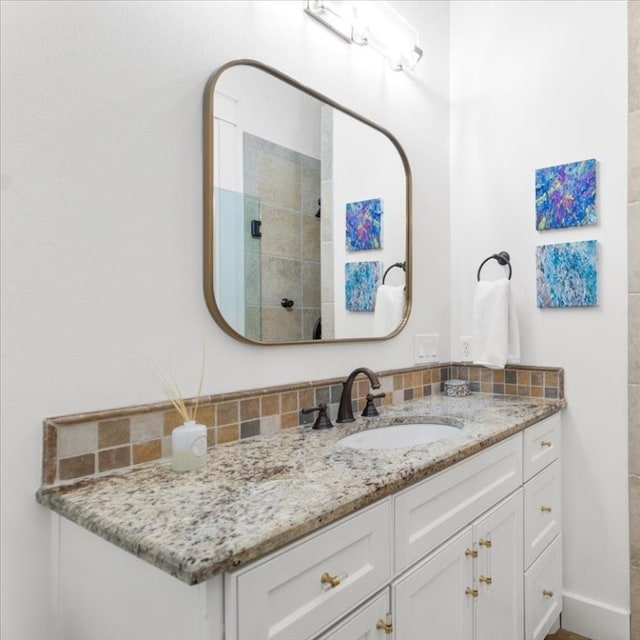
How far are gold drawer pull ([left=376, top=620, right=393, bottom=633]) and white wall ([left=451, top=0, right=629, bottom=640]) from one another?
126 centimetres

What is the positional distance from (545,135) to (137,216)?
1.69m

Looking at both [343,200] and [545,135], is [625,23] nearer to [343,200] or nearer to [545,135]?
[545,135]

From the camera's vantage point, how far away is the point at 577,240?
6.10 feet

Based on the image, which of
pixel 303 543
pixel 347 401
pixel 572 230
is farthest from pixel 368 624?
pixel 572 230

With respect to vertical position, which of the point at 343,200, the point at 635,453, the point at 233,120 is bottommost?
the point at 635,453

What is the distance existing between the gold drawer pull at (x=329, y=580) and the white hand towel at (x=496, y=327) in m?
1.31

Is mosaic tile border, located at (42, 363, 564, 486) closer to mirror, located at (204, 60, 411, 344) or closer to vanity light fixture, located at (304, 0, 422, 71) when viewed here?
mirror, located at (204, 60, 411, 344)

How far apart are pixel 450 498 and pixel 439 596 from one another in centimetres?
23

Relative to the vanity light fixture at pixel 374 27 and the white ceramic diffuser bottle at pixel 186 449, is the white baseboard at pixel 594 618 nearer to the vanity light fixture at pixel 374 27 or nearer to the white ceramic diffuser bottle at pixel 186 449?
the white ceramic diffuser bottle at pixel 186 449

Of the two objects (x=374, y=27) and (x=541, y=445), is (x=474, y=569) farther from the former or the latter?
(x=374, y=27)

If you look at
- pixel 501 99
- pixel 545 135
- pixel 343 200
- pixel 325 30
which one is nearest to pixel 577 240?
pixel 545 135

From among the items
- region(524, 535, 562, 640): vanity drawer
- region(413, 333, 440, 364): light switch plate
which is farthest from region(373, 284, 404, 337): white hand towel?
region(524, 535, 562, 640): vanity drawer

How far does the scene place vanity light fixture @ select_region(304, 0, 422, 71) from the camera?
1552mm

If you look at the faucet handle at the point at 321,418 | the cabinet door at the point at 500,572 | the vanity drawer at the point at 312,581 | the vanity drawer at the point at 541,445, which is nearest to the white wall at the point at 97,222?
the faucet handle at the point at 321,418
